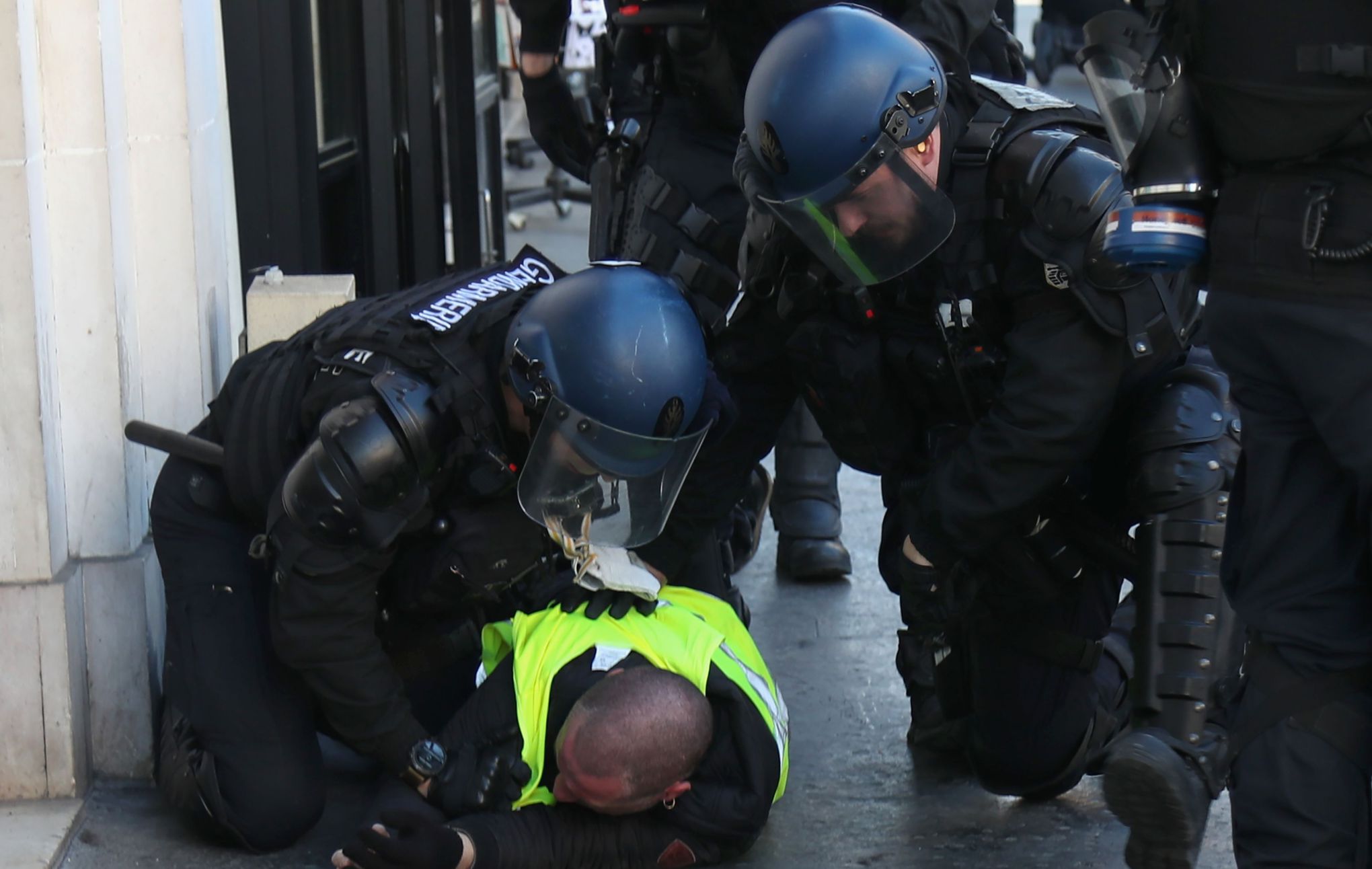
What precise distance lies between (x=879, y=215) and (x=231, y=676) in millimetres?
1399

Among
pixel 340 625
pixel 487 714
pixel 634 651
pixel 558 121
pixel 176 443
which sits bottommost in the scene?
pixel 487 714

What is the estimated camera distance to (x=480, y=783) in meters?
2.95

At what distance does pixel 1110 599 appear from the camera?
318 cm

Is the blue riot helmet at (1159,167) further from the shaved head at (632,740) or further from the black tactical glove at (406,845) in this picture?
the black tactical glove at (406,845)

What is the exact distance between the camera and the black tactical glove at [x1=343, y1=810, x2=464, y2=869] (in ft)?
8.86

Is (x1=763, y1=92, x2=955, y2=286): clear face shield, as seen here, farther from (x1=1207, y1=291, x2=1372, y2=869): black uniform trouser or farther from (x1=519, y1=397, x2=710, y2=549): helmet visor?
(x1=1207, y1=291, x2=1372, y2=869): black uniform trouser

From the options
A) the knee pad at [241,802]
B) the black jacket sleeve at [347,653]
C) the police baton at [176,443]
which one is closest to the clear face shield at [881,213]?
the black jacket sleeve at [347,653]

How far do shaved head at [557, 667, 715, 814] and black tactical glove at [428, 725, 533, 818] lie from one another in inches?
3.8

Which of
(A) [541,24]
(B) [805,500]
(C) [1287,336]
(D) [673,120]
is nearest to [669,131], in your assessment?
(D) [673,120]

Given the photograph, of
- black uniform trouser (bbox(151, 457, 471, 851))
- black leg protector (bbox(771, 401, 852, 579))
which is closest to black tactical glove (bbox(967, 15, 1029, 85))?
black leg protector (bbox(771, 401, 852, 579))

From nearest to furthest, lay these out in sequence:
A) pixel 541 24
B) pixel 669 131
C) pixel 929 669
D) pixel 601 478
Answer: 1. pixel 601 478
2. pixel 929 669
3. pixel 669 131
4. pixel 541 24

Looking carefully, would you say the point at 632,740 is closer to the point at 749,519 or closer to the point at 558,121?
the point at 749,519

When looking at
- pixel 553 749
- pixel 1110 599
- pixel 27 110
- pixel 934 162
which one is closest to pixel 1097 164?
pixel 934 162

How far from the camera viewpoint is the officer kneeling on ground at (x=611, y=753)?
2.84 meters
